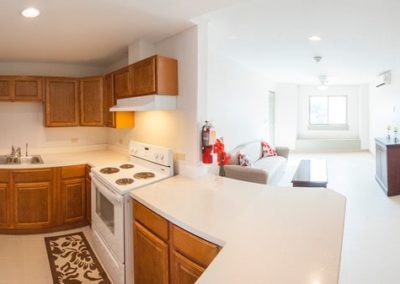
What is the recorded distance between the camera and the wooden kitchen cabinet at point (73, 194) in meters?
3.53

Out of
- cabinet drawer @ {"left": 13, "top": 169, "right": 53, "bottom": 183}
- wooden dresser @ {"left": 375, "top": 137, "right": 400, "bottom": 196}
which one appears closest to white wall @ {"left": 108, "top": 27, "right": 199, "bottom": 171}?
cabinet drawer @ {"left": 13, "top": 169, "right": 53, "bottom": 183}

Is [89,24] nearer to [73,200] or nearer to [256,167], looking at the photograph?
[73,200]

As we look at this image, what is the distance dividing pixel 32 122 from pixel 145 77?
2.58 meters

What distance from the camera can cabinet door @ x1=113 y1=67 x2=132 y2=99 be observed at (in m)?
3.05

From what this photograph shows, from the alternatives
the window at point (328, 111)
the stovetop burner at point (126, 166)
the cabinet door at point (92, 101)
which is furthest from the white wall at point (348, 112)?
the stovetop burner at point (126, 166)

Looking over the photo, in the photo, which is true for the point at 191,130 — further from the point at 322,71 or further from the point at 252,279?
the point at 322,71

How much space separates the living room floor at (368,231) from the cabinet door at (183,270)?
5.17 ft

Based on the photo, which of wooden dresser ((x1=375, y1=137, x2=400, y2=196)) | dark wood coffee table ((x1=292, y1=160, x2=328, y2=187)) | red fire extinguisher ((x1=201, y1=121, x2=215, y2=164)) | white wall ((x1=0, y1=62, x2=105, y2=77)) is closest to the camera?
red fire extinguisher ((x1=201, y1=121, x2=215, y2=164))

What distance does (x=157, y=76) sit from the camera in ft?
8.27

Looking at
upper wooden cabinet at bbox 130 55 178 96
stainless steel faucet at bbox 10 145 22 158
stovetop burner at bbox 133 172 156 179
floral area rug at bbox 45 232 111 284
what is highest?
→ upper wooden cabinet at bbox 130 55 178 96

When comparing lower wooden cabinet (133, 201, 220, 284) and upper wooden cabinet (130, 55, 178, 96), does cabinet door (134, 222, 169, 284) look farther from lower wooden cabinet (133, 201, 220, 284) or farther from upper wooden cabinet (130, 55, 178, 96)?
upper wooden cabinet (130, 55, 178, 96)

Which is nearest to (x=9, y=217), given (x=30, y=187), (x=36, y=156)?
(x=30, y=187)

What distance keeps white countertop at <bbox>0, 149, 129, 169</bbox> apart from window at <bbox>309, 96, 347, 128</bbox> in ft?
25.8

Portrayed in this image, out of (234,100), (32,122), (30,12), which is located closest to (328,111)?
(234,100)
